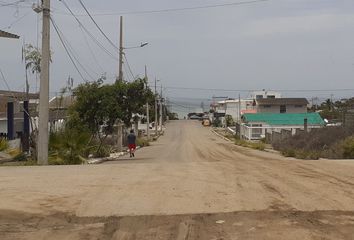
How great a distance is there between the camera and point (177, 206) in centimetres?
986

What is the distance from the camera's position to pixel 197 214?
930 centimetres

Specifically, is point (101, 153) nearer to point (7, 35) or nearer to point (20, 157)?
point (7, 35)

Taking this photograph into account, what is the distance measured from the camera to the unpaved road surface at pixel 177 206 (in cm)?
836

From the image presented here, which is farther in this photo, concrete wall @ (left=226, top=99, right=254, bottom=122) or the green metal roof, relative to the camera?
concrete wall @ (left=226, top=99, right=254, bottom=122)

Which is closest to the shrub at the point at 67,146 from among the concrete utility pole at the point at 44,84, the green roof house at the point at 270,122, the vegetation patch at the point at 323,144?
the concrete utility pole at the point at 44,84

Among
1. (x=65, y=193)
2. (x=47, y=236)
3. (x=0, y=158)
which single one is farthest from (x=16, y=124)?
(x=47, y=236)

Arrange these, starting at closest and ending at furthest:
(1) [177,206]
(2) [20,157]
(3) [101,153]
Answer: (1) [177,206] → (2) [20,157] → (3) [101,153]

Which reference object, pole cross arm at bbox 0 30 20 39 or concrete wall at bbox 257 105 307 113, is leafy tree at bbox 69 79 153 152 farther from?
concrete wall at bbox 257 105 307 113

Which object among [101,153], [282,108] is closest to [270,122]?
[282,108]

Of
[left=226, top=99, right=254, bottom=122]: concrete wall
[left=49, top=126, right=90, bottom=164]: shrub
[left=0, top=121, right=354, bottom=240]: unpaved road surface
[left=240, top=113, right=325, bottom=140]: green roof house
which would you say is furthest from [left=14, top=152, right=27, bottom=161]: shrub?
[left=226, top=99, right=254, bottom=122]: concrete wall

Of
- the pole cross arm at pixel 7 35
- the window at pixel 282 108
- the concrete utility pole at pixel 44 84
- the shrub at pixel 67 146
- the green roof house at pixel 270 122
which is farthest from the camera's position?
the window at pixel 282 108

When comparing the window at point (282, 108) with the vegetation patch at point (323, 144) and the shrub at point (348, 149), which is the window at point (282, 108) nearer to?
the vegetation patch at point (323, 144)

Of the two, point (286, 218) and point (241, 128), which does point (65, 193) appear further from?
point (241, 128)

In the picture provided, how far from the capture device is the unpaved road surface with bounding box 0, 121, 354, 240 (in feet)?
27.4
